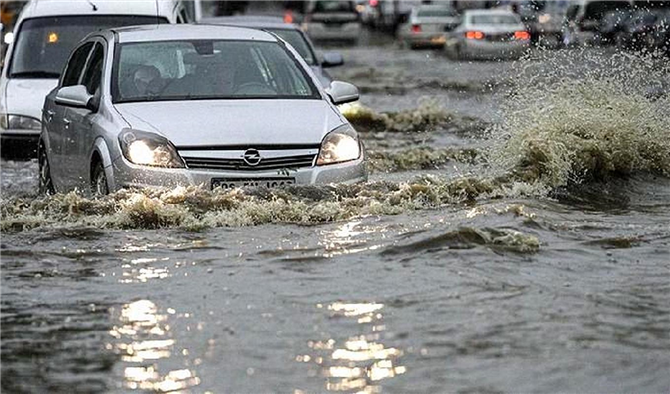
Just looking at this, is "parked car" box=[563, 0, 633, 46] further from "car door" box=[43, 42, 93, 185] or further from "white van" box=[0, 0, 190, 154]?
"car door" box=[43, 42, 93, 185]

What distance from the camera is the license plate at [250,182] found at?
1094 cm

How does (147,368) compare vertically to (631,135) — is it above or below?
above

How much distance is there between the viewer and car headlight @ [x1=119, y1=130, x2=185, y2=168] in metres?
10.9

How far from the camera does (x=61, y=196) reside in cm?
1156

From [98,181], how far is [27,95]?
5789 millimetres

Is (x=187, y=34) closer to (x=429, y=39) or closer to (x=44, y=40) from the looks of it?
(x=44, y=40)

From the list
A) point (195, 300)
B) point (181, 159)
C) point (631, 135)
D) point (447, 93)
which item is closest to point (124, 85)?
point (181, 159)

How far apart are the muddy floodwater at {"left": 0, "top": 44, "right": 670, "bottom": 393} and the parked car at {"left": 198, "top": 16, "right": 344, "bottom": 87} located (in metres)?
4.16

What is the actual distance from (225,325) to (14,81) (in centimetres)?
1009

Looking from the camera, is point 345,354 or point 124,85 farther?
point 124,85

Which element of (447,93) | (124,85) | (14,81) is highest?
(124,85)

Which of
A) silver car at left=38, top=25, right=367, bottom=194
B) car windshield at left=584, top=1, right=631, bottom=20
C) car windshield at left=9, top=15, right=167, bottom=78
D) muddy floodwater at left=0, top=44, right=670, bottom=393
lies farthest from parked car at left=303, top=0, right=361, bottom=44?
silver car at left=38, top=25, right=367, bottom=194

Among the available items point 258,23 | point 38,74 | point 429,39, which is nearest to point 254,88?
point 38,74

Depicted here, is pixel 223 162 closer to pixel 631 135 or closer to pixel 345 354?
pixel 345 354
